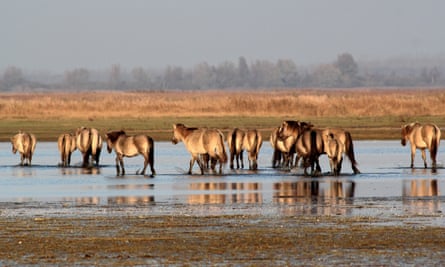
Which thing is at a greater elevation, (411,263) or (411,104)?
(411,104)

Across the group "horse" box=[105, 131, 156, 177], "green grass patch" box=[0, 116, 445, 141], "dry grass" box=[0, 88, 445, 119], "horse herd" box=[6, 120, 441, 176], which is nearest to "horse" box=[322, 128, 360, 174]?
"horse herd" box=[6, 120, 441, 176]

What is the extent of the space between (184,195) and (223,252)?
7.41m

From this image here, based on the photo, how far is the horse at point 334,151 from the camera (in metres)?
22.6

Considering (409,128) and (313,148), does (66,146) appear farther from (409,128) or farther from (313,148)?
(409,128)

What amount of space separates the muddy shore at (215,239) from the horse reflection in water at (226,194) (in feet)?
7.77

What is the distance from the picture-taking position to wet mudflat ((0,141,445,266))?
10836 mm

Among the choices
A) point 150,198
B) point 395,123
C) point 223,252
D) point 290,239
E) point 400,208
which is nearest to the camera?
point 223,252

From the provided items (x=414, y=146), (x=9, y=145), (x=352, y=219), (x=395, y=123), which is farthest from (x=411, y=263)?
(x=395, y=123)

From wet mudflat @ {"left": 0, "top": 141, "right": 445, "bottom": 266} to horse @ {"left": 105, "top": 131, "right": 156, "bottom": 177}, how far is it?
435 millimetres

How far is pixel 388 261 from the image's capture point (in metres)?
10.3

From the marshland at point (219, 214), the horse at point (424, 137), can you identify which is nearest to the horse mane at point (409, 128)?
the horse at point (424, 137)

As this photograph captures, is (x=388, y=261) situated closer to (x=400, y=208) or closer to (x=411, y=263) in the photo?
(x=411, y=263)

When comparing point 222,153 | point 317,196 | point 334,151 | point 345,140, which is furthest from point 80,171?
point 317,196

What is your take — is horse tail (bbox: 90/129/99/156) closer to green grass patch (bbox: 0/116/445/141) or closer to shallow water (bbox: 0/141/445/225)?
shallow water (bbox: 0/141/445/225)
